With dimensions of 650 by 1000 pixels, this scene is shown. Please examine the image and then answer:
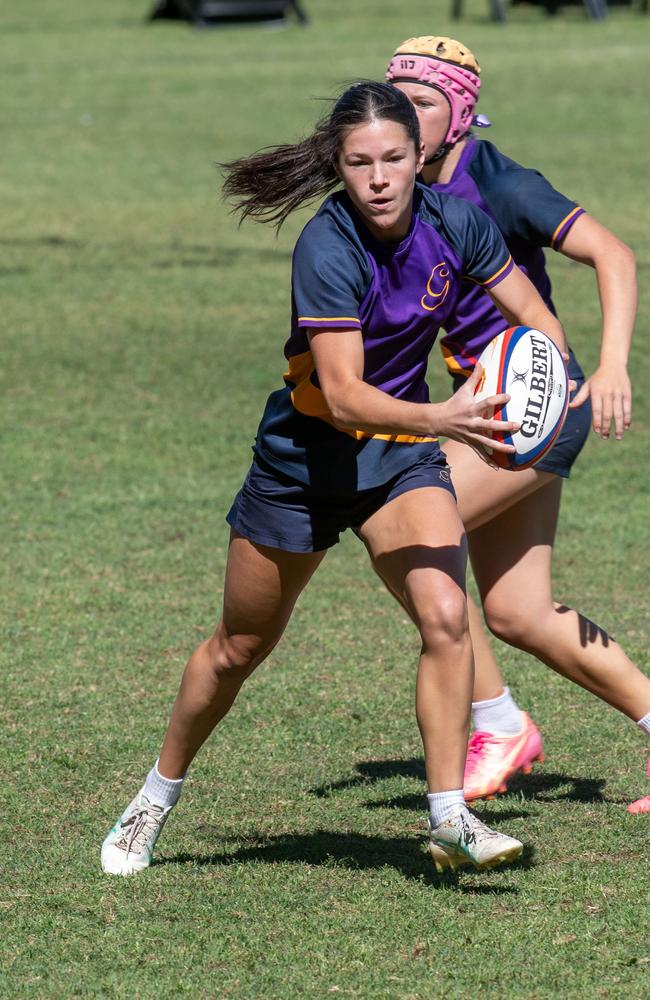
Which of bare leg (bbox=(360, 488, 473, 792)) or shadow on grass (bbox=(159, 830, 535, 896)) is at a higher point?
bare leg (bbox=(360, 488, 473, 792))

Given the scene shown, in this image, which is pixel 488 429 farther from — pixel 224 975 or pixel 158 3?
pixel 158 3

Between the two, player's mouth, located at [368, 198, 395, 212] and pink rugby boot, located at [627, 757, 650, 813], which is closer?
player's mouth, located at [368, 198, 395, 212]

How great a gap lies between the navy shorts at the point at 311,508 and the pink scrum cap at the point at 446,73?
3.99 feet

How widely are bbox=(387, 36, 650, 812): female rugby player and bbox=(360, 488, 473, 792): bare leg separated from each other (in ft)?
2.40

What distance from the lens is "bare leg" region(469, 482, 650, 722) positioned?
5078mm

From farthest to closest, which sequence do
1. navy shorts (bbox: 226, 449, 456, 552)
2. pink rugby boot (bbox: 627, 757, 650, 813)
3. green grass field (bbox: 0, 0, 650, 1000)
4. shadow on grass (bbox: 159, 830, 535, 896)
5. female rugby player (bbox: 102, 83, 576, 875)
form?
pink rugby boot (bbox: 627, 757, 650, 813)
shadow on grass (bbox: 159, 830, 535, 896)
navy shorts (bbox: 226, 449, 456, 552)
female rugby player (bbox: 102, 83, 576, 875)
green grass field (bbox: 0, 0, 650, 1000)

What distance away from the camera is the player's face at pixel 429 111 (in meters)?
4.93

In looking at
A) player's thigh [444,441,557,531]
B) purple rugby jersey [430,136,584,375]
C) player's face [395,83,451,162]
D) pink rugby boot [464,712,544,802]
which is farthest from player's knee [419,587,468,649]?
player's face [395,83,451,162]

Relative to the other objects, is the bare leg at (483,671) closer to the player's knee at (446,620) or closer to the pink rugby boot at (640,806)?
the pink rugby boot at (640,806)

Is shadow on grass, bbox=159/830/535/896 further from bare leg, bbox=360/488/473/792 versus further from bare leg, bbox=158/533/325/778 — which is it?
bare leg, bbox=360/488/473/792

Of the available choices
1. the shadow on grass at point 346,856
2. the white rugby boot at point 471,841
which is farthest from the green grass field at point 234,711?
the white rugby boot at point 471,841

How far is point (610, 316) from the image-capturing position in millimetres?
4820

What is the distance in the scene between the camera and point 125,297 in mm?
13781

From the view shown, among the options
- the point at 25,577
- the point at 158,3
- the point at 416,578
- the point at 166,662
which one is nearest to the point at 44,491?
the point at 25,577
